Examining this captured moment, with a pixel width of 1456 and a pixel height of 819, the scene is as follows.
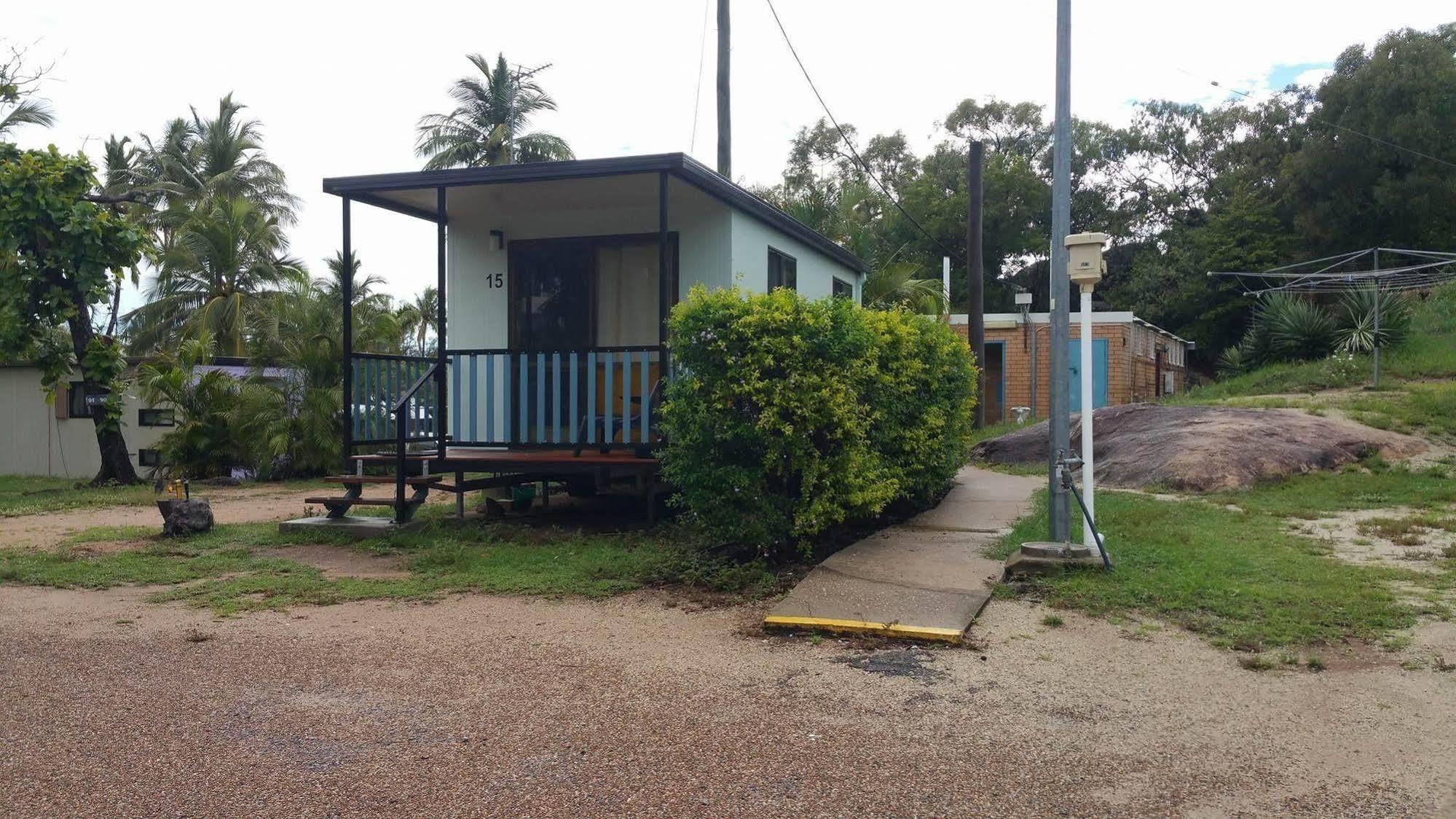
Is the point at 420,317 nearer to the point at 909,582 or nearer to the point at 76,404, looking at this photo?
the point at 76,404

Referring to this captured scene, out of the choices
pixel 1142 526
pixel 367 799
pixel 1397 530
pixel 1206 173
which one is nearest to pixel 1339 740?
pixel 367 799

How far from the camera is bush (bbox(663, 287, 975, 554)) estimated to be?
7031 millimetres

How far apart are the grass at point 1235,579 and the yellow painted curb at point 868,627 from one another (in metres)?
1.02

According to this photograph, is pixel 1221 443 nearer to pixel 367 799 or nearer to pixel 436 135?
pixel 367 799

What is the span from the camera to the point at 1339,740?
4.12 meters

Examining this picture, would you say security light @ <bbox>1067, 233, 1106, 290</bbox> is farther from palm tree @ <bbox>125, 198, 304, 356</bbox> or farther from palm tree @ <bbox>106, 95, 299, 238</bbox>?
palm tree @ <bbox>106, 95, 299, 238</bbox>

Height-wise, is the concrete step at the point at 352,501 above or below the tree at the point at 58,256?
below


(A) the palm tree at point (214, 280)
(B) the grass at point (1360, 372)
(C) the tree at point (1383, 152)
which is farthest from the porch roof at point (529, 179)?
(C) the tree at point (1383, 152)

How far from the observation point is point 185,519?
9.95 meters

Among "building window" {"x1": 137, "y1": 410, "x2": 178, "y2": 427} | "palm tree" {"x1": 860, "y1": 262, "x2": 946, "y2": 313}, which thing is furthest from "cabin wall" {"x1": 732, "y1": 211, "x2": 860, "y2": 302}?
"building window" {"x1": 137, "y1": 410, "x2": 178, "y2": 427}

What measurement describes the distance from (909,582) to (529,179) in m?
4.90

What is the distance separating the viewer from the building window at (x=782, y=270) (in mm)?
11906

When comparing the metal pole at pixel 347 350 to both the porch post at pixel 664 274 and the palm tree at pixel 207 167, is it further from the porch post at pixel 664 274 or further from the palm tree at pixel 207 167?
the palm tree at pixel 207 167

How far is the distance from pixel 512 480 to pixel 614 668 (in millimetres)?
6076
